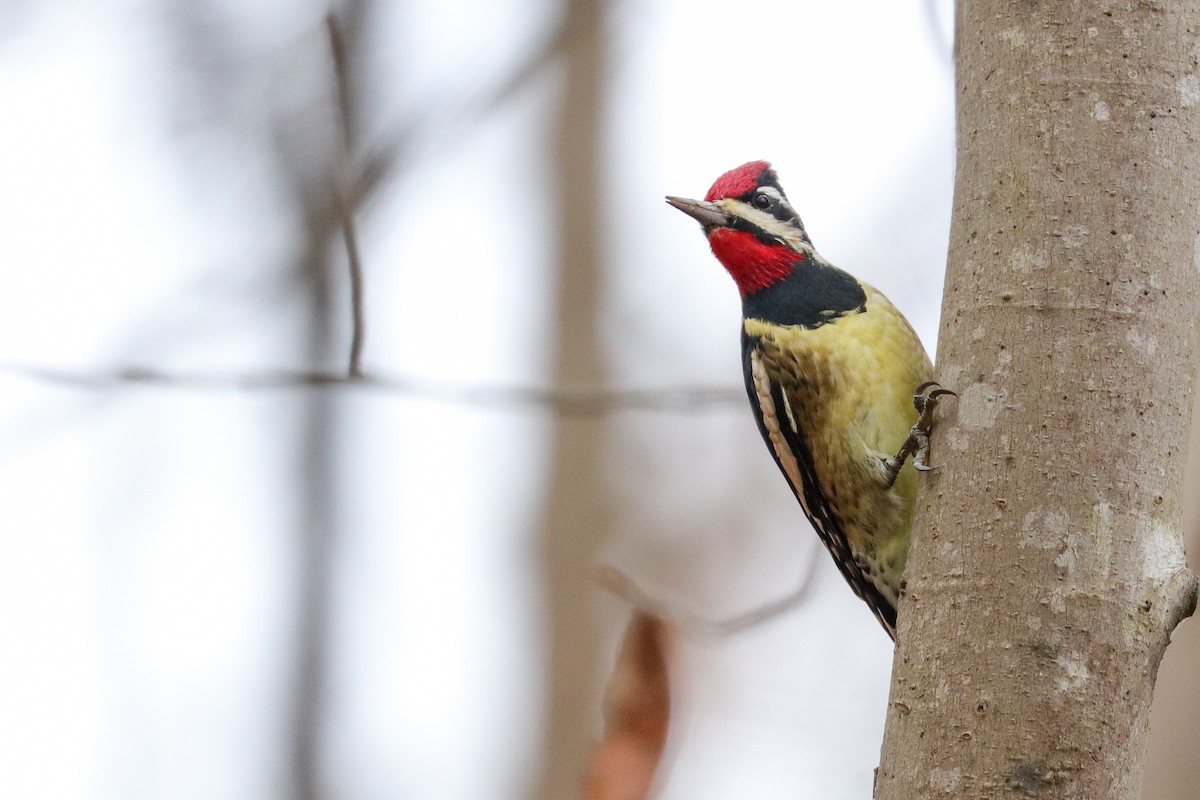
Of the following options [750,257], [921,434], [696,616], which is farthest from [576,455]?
[921,434]

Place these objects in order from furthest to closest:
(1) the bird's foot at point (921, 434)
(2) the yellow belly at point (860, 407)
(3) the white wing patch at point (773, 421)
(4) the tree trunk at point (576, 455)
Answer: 1. (4) the tree trunk at point (576, 455)
2. (3) the white wing patch at point (773, 421)
3. (2) the yellow belly at point (860, 407)
4. (1) the bird's foot at point (921, 434)

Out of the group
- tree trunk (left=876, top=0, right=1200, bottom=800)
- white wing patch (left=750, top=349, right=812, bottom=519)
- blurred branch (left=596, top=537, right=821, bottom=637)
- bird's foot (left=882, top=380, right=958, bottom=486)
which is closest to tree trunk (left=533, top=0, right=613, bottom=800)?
blurred branch (left=596, top=537, right=821, bottom=637)

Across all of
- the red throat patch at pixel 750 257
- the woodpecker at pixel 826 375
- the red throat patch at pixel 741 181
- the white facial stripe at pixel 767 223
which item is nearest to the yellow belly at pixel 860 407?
the woodpecker at pixel 826 375

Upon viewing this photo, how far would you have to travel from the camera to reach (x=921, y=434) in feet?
6.50

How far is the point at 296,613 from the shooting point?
477 centimetres

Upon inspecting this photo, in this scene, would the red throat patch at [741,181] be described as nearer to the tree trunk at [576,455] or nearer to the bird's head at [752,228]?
the bird's head at [752,228]

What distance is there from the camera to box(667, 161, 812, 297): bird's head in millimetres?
2850

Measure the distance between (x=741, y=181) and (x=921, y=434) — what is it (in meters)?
1.13

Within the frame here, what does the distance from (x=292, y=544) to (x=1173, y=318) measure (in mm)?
3950

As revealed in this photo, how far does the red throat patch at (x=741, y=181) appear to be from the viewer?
2.93 meters

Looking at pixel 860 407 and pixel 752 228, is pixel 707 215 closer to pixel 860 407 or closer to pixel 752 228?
pixel 752 228

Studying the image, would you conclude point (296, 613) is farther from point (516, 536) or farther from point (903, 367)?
point (903, 367)

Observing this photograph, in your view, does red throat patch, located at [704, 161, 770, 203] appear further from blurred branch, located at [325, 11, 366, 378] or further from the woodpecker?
blurred branch, located at [325, 11, 366, 378]

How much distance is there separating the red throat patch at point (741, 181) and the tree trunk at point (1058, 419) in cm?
124
